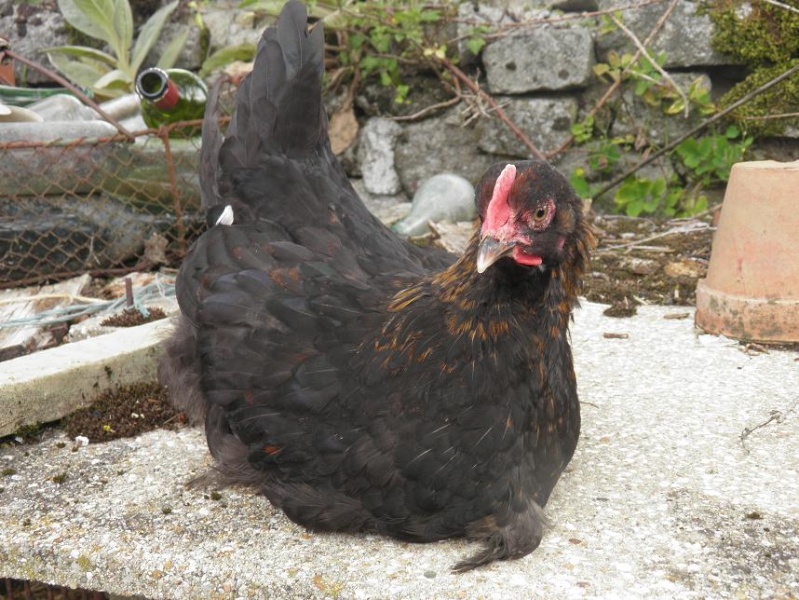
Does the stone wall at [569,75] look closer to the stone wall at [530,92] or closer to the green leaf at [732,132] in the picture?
the stone wall at [530,92]

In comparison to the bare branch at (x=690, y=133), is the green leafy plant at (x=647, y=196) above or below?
below

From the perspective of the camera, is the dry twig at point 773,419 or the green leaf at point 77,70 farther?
the green leaf at point 77,70

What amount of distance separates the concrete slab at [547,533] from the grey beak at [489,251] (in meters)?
0.77

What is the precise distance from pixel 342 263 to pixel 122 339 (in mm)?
1214

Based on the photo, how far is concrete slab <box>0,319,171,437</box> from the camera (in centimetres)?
287

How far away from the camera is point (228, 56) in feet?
18.1

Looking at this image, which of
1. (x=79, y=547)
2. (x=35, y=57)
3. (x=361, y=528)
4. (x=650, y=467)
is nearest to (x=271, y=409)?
(x=361, y=528)

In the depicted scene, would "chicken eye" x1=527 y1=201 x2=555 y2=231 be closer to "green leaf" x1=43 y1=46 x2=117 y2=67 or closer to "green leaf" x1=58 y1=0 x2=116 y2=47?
"green leaf" x1=58 y1=0 x2=116 y2=47

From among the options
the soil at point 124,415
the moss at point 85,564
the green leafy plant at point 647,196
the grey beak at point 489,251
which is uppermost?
the grey beak at point 489,251

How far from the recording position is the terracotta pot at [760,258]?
3.33 metres

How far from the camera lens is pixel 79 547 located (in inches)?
88.6

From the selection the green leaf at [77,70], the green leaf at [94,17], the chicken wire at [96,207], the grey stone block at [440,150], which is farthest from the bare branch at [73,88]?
the grey stone block at [440,150]

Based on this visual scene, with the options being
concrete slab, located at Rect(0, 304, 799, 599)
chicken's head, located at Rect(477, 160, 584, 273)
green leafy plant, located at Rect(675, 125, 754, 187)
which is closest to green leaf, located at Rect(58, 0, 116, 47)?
concrete slab, located at Rect(0, 304, 799, 599)

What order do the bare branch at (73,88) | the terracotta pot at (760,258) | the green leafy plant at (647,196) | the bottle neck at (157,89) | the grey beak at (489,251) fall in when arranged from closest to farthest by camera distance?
1. the grey beak at (489,251)
2. the terracotta pot at (760,258)
3. the bare branch at (73,88)
4. the bottle neck at (157,89)
5. the green leafy plant at (647,196)
